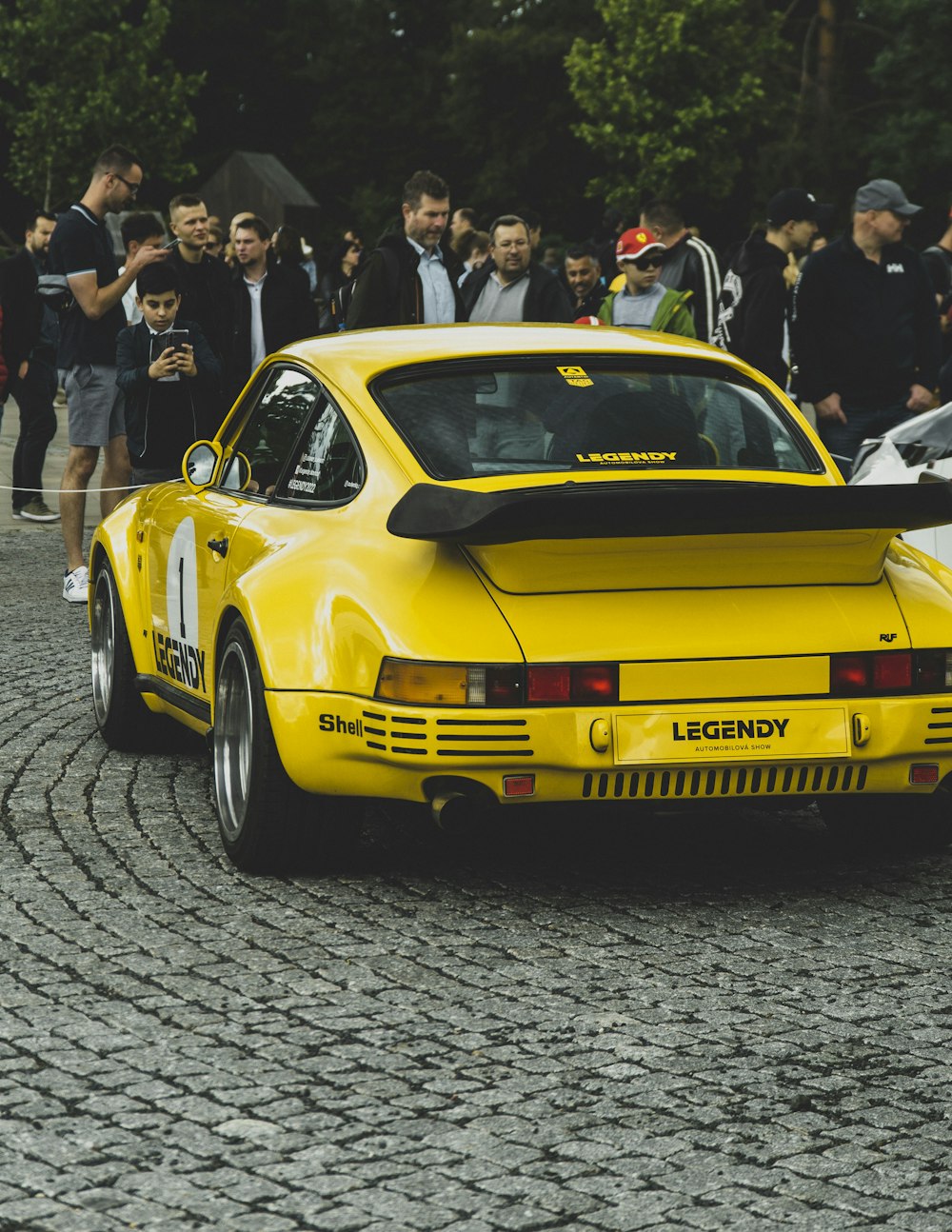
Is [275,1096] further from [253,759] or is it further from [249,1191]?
[253,759]

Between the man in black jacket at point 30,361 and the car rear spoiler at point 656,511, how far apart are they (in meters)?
9.88

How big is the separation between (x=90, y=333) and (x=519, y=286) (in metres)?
2.46

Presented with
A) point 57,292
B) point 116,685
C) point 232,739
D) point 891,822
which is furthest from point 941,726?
point 57,292

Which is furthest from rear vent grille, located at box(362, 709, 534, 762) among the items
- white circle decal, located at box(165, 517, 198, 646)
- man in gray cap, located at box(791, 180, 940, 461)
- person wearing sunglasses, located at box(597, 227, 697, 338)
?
person wearing sunglasses, located at box(597, 227, 697, 338)

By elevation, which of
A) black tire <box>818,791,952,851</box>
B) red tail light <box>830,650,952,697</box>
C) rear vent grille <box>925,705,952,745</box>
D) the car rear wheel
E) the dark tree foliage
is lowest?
black tire <box>818,791,952,851</box>

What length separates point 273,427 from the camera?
267 inches

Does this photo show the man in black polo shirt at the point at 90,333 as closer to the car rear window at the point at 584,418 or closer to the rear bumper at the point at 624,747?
the car rear window at the point at 584,418

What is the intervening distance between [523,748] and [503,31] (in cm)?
6276

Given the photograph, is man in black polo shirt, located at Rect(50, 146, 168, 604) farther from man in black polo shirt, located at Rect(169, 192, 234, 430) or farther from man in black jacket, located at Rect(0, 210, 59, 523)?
man in black jacket, located at Rect(0, 210, 59, 523)

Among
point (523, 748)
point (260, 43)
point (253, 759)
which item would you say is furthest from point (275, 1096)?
point (260, 43)

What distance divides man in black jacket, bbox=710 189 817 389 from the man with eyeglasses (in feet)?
3.07

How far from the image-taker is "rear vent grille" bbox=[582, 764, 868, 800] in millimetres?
5348

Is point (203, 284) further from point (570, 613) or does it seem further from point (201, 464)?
point (570, 613)

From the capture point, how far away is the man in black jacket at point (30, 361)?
14766 mm
